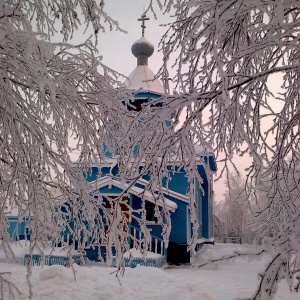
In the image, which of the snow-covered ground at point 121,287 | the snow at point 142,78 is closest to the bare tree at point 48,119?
the snow-covered ground at point 121,287

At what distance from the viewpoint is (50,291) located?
260 inches

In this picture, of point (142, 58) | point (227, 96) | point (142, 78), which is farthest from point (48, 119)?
point (142, 58)

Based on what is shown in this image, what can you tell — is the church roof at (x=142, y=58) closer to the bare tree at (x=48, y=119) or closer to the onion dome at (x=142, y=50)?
the onion dome at (x=142, y=50)

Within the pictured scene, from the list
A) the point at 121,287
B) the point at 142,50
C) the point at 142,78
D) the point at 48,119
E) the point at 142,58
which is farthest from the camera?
the point at 142,58

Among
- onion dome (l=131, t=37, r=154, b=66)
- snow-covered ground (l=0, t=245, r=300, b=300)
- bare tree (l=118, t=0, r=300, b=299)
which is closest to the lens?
bare tree (l=118, t=0, r=300, b=299)

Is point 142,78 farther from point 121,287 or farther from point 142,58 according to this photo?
point 121,287

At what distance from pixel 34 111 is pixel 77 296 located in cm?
419

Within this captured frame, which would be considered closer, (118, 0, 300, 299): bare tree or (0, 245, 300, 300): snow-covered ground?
(118, 0, 300, 299): bare tree

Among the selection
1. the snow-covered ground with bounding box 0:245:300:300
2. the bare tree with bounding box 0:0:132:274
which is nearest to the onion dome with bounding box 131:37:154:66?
the snow-covered ground with bounding box 0:245:300:300

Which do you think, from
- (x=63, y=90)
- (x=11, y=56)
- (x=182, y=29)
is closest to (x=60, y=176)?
(x=63, y=90)

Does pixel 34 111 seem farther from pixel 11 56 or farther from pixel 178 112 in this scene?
pixel 178 112

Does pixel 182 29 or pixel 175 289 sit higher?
pixel 182 29

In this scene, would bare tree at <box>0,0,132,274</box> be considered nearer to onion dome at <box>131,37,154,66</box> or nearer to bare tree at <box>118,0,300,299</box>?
bare tree at <box>118,0,300,299</box>

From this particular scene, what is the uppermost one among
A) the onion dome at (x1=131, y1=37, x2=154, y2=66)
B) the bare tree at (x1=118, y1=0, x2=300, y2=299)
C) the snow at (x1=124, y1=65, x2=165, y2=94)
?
the onion dome at (x1=131, y1=37, x2=154, y2=66)
